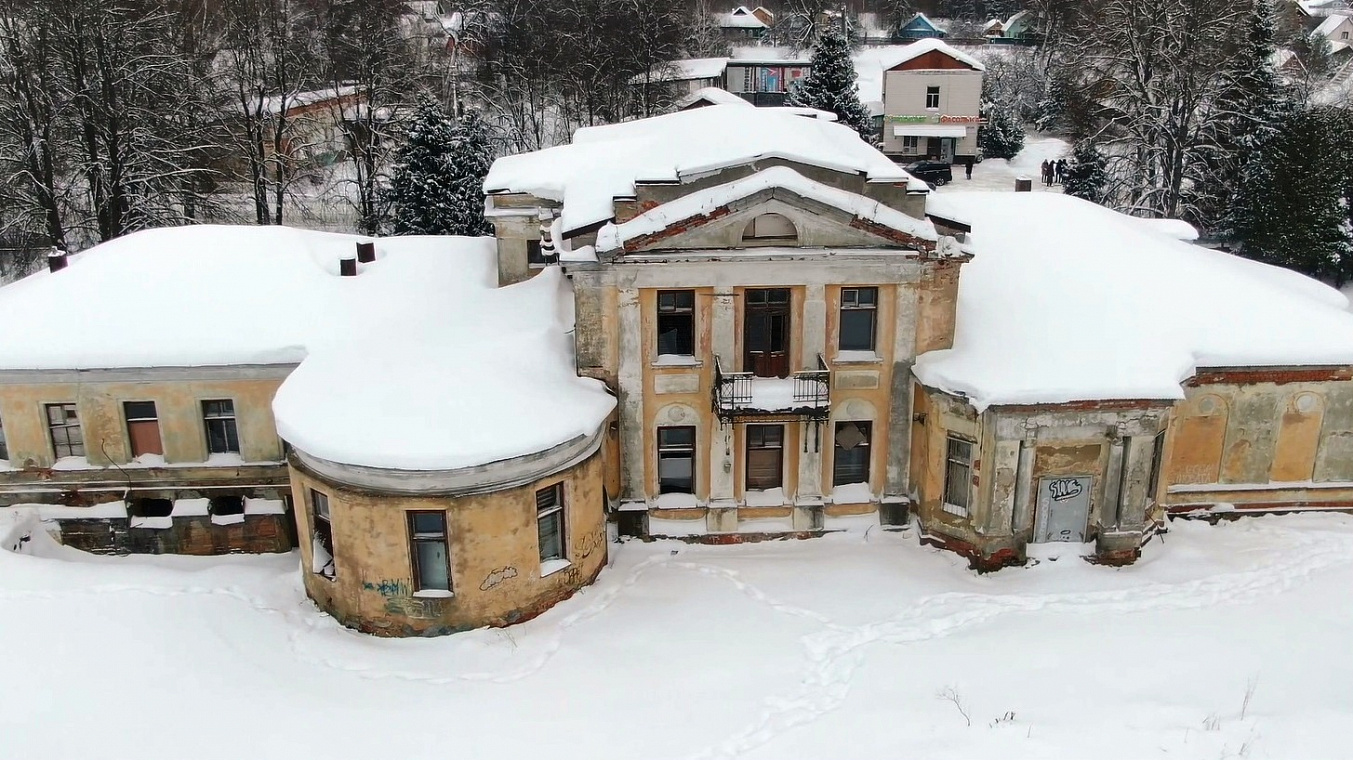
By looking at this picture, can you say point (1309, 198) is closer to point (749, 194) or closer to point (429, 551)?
point (749, 194)

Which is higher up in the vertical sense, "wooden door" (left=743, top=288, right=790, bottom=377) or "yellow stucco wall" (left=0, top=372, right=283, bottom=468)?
"wooden door" (left=743, top=288, right=790, bottom=377)

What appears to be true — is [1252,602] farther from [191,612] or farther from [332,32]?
[332,32]

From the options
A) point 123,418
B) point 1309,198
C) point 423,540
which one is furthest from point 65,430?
point 1309,198

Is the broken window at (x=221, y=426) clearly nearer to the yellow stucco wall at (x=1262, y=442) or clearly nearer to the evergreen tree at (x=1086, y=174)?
the yellow stucco wall at (x=1262, y=442)

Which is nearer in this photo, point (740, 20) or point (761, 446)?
point (761, 446)

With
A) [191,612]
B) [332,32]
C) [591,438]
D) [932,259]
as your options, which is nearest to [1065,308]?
[932,259]

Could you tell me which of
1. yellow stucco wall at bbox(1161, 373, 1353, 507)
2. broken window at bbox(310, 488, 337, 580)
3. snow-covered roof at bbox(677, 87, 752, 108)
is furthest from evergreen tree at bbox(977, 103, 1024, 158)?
broken window at bbox(310, 488, 337, 580)

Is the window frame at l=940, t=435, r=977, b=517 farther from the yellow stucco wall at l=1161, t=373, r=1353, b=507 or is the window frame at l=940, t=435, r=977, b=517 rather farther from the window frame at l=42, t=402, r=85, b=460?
the window frame at l=42, t=402, r=85, b=460
